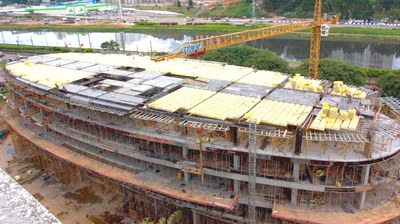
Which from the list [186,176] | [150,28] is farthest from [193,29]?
[186,176]

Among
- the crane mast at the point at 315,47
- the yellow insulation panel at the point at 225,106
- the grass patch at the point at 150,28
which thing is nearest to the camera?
the yellow insulation panel at the point at 225,106

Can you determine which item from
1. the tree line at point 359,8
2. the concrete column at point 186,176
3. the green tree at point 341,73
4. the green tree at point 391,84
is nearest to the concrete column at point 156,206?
the concrete column at point 186,176

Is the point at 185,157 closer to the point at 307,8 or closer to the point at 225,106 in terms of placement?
the point at 225,106

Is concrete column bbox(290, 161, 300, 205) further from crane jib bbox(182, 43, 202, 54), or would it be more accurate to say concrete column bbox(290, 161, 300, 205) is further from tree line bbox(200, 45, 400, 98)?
crane jib bbox(182, 43, 202, 54)

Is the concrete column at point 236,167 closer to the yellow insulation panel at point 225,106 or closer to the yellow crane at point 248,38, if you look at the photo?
the yellow insulation panel at point 225,106

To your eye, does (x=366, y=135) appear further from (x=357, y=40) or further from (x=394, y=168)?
(x=357, y=40)

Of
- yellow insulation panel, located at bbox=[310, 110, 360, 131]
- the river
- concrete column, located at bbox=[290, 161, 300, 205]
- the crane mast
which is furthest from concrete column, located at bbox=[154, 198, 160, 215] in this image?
the river
